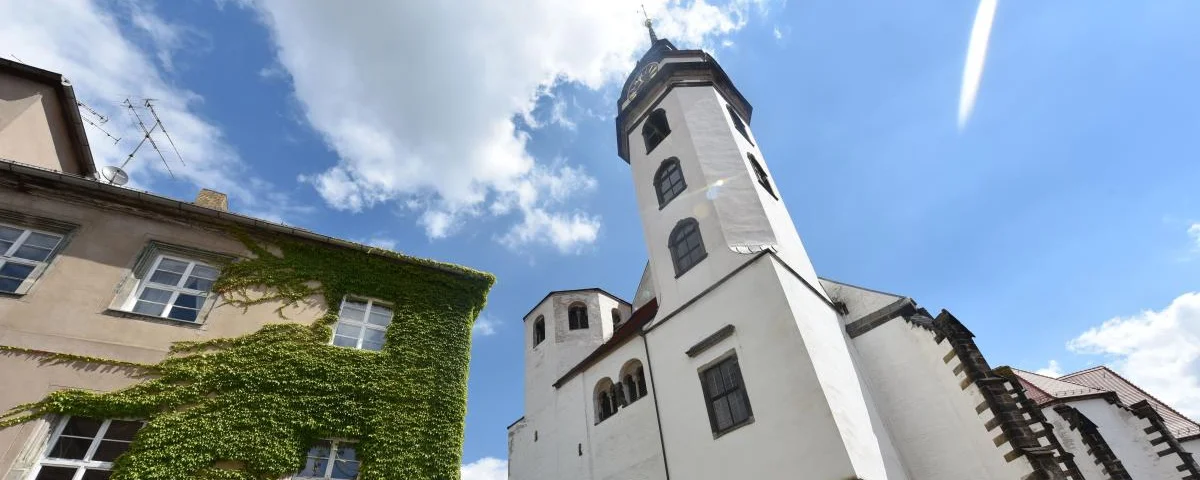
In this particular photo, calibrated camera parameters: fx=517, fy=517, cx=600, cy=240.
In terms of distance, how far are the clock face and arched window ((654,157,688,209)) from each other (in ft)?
16.9

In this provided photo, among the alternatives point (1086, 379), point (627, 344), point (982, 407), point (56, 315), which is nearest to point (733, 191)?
point (627, 344)

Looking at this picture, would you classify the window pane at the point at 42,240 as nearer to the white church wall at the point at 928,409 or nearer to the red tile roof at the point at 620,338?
the red tile roof at the point at 620,338

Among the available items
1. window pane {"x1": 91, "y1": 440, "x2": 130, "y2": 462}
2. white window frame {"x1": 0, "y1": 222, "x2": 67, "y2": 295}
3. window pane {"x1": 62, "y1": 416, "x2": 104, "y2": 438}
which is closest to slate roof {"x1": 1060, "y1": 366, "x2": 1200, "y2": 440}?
window pane {"x1": 91, "y1": 440, "x2": 130, "y2": 462}

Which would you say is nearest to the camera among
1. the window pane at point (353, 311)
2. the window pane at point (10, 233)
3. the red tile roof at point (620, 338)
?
the window pane at point (10, 233)

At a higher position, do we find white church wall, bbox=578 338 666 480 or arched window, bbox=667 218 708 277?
arched window, bbox=667 218 708 277

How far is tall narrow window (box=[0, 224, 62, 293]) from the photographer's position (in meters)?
8.59

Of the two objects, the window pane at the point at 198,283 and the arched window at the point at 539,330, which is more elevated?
the arched window at the point at 539,330

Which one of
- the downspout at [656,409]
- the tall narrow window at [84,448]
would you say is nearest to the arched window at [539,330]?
the downspout at [656,409]

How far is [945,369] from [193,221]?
1681 cm

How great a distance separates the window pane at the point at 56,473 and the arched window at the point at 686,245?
13.3m

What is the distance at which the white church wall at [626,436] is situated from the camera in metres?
14.0

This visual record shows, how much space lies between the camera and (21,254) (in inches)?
352

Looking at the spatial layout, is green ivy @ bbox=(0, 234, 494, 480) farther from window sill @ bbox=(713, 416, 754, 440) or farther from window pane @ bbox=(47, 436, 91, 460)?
window sill @ bbox=(713, 416, 754, 440)

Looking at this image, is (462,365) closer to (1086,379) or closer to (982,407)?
(982,407)
